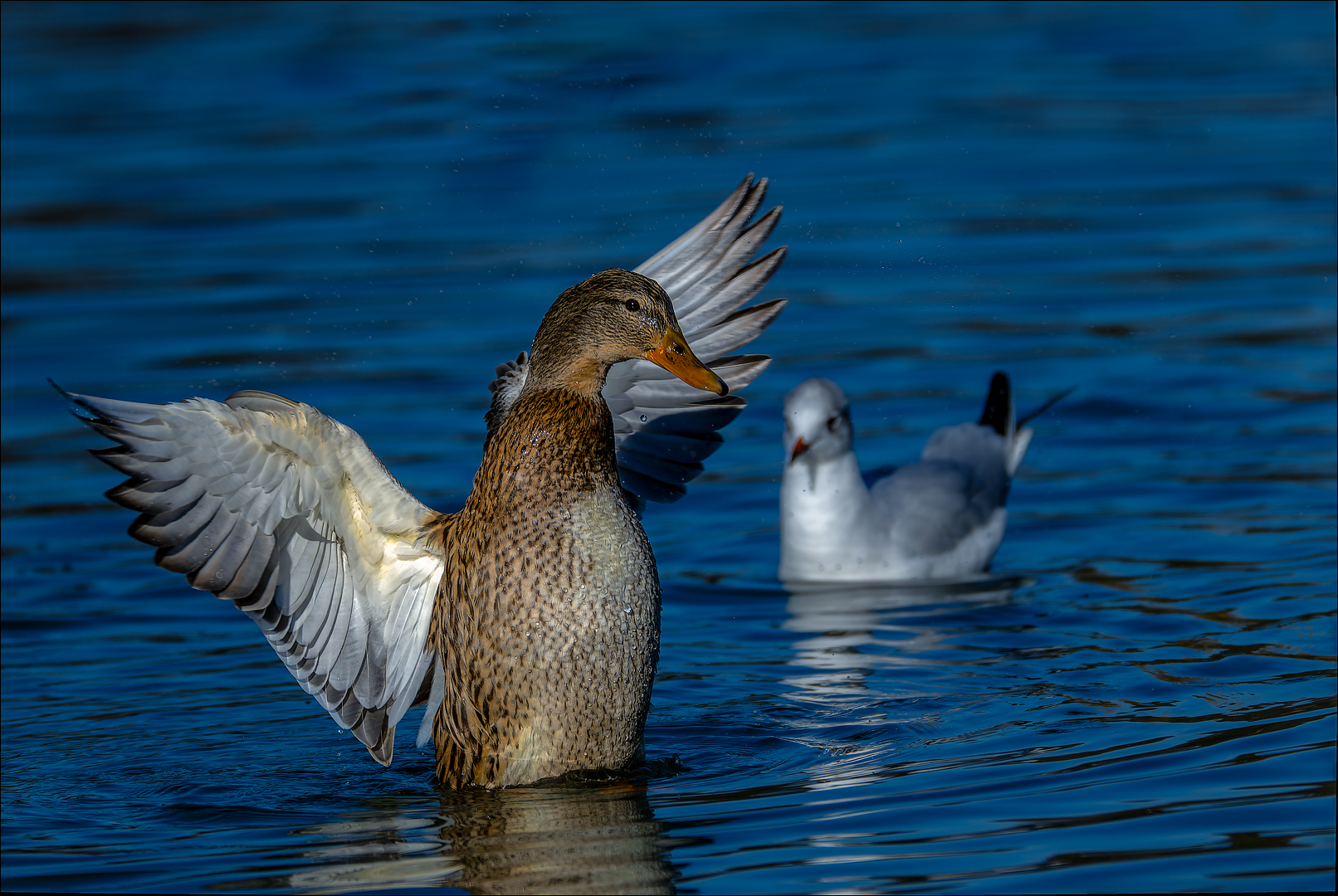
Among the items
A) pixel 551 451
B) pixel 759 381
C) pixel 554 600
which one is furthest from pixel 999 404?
pixel 554 600

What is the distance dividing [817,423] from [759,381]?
2927 millimetres

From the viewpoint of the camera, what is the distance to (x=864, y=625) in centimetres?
874

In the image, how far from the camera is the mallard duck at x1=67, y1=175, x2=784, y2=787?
20.2 ft

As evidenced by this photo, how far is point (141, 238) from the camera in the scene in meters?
15.8

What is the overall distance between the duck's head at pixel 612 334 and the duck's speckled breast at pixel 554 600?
3.9 inches

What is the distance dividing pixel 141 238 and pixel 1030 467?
8.03m

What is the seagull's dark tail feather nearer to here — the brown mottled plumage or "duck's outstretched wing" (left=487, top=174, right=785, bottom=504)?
"duck's outstretched wing" (left=487, top=174, right=785, bottom=504)

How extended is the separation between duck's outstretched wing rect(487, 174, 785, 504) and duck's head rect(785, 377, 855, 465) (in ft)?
6.43

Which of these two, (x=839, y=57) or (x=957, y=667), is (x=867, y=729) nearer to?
(x=957, y=667)

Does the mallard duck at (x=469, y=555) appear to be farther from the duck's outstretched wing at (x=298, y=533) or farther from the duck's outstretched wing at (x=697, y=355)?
the duck's outstretched wing at (x=697, y=355)

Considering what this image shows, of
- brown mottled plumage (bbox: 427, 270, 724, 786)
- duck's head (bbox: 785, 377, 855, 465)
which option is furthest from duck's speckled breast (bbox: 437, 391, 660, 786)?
duck's head (bbox: 785, 377, 855, 465)

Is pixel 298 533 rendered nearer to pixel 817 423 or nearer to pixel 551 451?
pixel 551 451

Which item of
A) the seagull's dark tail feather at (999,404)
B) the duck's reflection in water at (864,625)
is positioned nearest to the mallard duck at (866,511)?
the duck's reflection in water at (864,625)

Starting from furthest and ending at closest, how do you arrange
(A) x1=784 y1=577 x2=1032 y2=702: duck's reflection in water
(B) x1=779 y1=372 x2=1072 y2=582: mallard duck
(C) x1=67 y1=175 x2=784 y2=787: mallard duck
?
(B) x1=779 y1=372 x2=1072 y2=582: mallard duck < (A) x1=784 y1=577 x2=1032 y2=702: duck's reflection in water < (C) x1=67 y1=175 x2=784 y2=787: mallard duck
